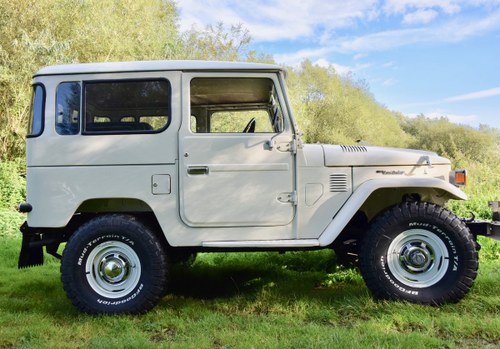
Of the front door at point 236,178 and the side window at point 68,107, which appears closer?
the front door at point 236,178

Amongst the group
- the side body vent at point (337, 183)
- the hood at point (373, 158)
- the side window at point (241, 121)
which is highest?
the side window at point (241, 121)

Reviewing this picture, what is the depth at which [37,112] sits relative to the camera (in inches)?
162

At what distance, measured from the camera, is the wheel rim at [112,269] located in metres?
4.02

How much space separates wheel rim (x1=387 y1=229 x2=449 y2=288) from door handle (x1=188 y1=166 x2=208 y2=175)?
73.7 inches

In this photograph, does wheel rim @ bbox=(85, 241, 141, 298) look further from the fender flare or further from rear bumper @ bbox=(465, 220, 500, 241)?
rear bumper @ bbox=(465, 220, 500, 241)

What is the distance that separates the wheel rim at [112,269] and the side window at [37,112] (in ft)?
4.18

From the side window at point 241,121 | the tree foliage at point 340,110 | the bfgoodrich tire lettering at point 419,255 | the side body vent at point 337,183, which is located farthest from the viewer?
the tree foliage at point 340,110

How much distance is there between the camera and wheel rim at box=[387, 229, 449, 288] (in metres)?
3.92

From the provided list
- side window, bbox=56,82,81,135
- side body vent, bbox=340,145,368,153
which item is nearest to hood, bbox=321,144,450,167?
side body vent, bbox=340,145,368,153

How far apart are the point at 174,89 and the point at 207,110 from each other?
1.95 ft

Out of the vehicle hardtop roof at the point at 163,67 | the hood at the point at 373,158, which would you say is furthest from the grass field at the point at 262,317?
the vehicle hardtop roof at the point at 163,67

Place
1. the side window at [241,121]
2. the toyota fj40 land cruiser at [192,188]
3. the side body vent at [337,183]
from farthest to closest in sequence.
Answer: the side window at [241,121], the side body vent at [337,183], the toyota fj40 land cruiser at [192,188]

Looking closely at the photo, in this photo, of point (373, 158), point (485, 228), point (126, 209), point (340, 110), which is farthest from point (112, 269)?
point (340, 110)

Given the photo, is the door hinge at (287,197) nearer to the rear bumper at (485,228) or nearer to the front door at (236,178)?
the front door at (236,178)
